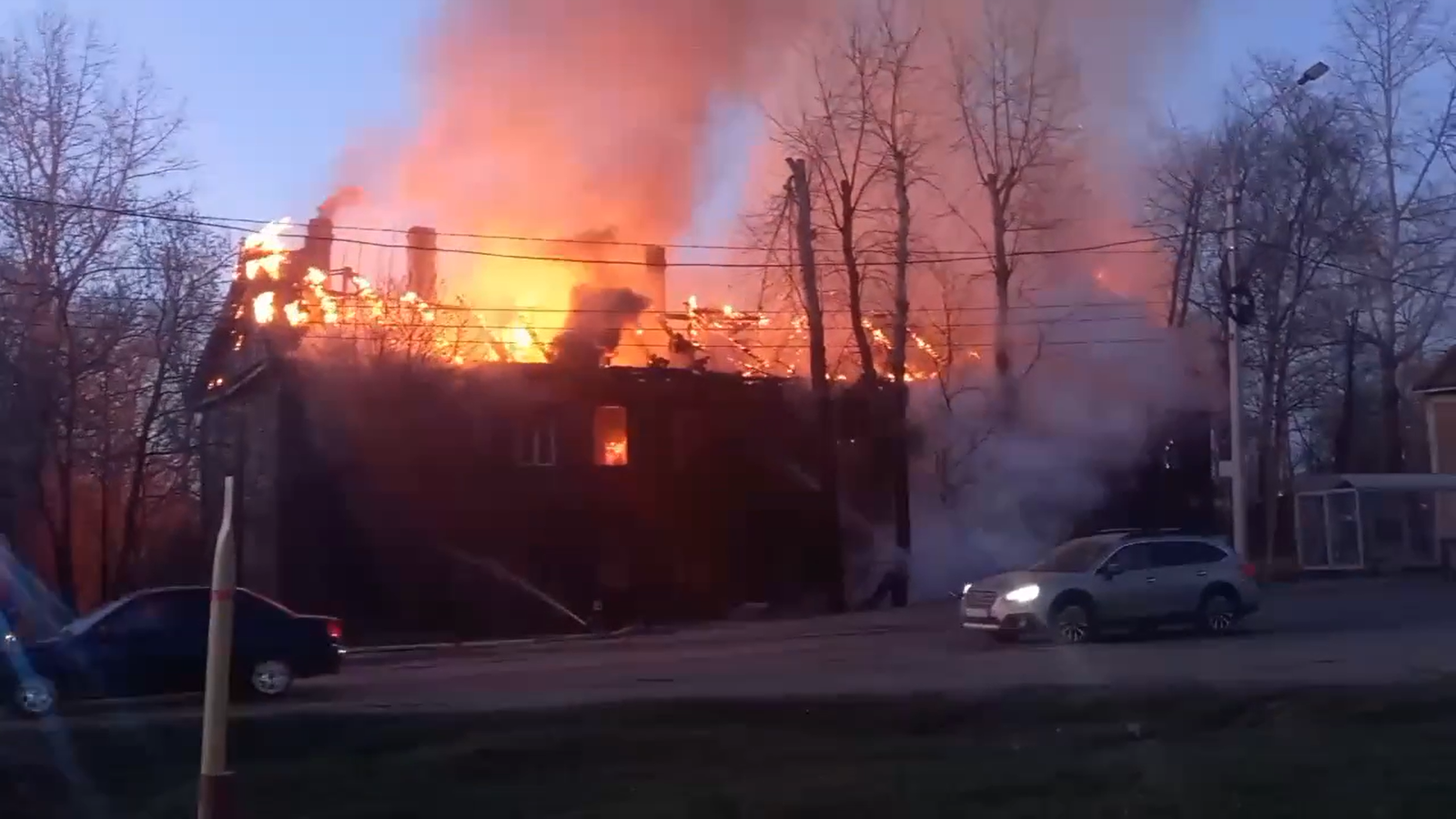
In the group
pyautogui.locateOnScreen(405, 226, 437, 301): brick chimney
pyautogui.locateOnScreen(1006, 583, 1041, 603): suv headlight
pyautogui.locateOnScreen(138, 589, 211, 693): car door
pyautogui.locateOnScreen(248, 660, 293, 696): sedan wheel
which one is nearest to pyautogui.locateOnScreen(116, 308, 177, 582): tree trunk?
pyautogui.locateOnScreen(405, 226, 437, 301): brick chimney

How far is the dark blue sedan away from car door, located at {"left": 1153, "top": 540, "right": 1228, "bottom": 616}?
12.2 metres

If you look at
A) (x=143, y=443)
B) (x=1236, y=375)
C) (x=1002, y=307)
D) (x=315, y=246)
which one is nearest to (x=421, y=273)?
(x=315, y=246)

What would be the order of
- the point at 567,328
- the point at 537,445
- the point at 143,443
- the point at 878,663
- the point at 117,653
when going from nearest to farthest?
1. the point at 117,653
2. the point at 878,663
3. the point at 143,443
4. the point at 537,445
5. the point at 567,328

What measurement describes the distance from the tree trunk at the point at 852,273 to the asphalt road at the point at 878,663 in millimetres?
9590

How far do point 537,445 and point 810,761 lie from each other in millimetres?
26676

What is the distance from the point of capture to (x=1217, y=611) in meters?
24.1

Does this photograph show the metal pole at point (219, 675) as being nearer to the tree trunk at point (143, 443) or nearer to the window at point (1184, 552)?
the window at point (1184, 552)

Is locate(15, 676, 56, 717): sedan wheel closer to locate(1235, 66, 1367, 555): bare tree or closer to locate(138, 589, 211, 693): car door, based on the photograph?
locate(138, 589, 211, 693): car door

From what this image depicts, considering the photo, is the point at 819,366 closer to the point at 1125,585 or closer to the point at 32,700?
the point at 1125,585

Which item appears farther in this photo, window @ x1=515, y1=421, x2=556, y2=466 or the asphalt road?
window @ x1=515, y1=421, x2=556, y2=466

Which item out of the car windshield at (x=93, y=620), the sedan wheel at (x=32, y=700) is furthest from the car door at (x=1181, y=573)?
the sedan wheel at (x=32, y=700)

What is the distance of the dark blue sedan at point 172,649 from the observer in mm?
17812

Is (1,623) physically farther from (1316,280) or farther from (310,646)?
(1316,280)

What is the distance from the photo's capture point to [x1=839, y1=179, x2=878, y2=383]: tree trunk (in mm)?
38719
